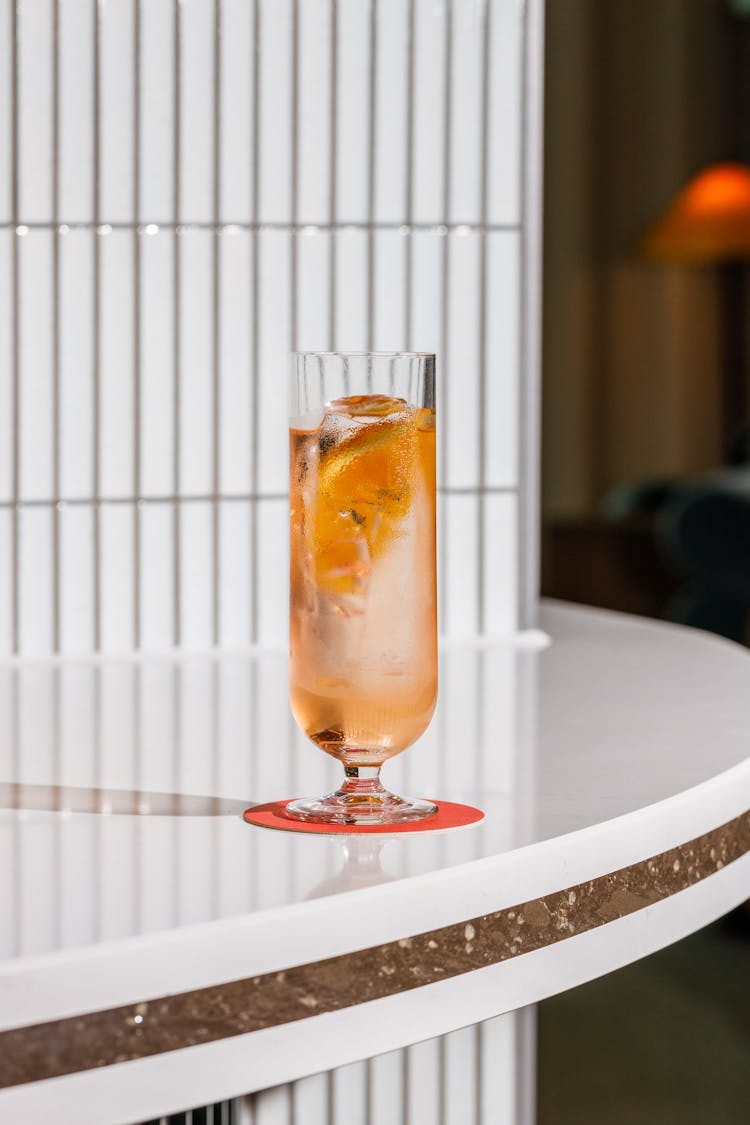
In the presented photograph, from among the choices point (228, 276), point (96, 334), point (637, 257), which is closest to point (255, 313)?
point (228, 276)

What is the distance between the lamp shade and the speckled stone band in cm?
527

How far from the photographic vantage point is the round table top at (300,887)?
0.52 meters

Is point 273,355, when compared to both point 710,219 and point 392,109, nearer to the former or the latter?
point 392,109

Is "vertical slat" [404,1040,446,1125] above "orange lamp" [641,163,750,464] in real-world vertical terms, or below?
below

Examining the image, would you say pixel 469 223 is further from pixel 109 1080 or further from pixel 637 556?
pixel 637 556

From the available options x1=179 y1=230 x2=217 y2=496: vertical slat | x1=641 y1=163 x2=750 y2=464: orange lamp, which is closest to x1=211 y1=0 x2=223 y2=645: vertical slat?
x1=179 y1=230 x2=217 y2=496: vertical slat

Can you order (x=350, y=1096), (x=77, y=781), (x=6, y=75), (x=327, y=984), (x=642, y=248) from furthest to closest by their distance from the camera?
1. (x=642, y=248)
2. (x=6, y=75)
3. (x=350, y=1096)
4. (x=77, y=781)
5. (x=327, y=984)

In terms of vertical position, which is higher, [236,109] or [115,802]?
[236,109]

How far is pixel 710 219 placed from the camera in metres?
5.68

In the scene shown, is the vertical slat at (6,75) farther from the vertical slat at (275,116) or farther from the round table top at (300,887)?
the round table top at (300,887)

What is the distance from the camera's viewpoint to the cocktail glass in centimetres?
68

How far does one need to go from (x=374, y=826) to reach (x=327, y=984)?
0.43 ft

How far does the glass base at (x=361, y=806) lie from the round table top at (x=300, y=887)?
23 mm

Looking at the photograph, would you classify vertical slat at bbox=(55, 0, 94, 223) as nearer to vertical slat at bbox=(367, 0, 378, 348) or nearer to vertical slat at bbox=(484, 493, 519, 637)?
vertical slat at bbox=(367, 0, 378, 348)
